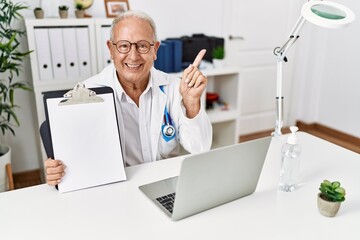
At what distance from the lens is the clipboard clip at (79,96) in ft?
3.93

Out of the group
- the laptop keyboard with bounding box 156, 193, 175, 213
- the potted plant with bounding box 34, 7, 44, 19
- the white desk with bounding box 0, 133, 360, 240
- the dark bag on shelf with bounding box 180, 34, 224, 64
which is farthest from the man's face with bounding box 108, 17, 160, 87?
the dark bag on shelf with bounding box 180, 34, 224, 64

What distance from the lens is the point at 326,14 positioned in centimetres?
109

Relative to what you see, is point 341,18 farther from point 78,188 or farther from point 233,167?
point 78,188

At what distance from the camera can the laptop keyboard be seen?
110 cm

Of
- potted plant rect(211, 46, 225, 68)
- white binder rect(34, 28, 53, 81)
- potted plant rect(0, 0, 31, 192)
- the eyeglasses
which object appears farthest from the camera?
potted plant rect(211, 46, 225, 68)

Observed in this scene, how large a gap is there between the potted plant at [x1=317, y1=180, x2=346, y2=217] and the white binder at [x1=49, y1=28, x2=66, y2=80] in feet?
6.25

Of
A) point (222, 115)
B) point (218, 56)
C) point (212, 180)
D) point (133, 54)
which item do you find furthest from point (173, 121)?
point (218, 56)

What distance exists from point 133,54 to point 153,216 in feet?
2.33

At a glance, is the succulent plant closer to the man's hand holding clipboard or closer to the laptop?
the laptop

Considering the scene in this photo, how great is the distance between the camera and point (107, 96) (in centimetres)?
125

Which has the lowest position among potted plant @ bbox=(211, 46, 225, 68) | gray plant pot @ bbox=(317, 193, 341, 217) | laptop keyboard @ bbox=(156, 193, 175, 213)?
laptop keyboard @ bbox=(156, 193, 175, 213)

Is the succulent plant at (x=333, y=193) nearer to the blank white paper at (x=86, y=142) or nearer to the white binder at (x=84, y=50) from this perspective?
the blank white paper at (x=86, y=142)

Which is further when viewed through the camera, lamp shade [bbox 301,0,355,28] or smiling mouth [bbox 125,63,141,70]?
smiling mouth [bbox 125,63,141,70]

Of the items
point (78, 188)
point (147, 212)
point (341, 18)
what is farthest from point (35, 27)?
point (341, 18)
